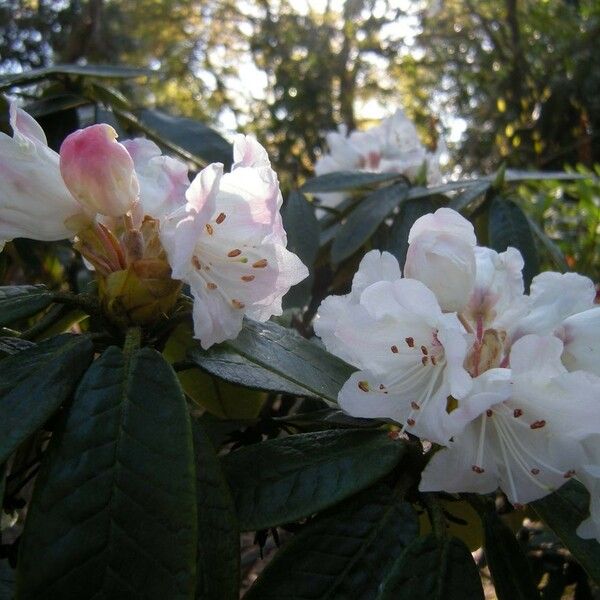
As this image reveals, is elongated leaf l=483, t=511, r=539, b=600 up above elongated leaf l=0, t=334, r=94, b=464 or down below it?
below

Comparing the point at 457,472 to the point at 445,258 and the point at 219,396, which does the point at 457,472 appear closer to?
Answer: the point at 445,258

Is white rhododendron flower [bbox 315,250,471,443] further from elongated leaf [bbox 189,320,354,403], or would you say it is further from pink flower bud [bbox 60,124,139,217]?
pink flower bud [bbox 60,124,139,217]

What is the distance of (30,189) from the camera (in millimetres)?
551

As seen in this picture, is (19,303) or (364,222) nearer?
(19,303)

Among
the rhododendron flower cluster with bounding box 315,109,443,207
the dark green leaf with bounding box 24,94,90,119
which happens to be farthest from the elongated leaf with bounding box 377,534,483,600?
the rhododendron flower cluster with bounding box 315,109,443,207

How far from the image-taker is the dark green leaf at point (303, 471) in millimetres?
494

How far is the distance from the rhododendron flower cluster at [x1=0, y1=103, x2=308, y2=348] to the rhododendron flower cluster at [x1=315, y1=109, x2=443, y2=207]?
826 millimetres

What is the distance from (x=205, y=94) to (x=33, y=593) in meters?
8.33

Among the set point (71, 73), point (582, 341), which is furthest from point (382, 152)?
point (582, 341)

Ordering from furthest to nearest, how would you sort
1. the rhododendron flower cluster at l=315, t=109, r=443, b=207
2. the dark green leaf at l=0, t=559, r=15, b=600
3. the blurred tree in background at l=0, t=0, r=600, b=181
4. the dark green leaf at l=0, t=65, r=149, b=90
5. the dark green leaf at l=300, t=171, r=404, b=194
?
the blurred tree in background at l=0, t=0, r=600, b=181, the rhododendron flower cluster at l=315, t=109, r=443, b=207, the dark green leaf at l=300, t=171, r=404, b=194, the dark green leaf at l=0, t=65, r=149, b=90, the dark green leaf at l=0, t=559, r=15, b=600

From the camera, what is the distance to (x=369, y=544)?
1.65 ft

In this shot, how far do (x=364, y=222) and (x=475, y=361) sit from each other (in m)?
0.54

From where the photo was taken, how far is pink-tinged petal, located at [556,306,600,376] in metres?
0.55

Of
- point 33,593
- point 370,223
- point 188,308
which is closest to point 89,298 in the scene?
point 188,308
